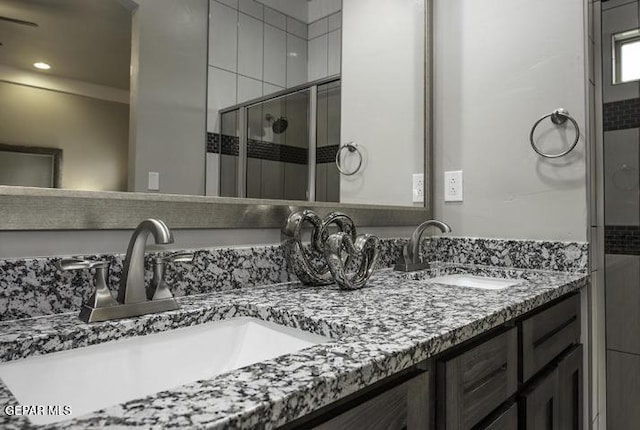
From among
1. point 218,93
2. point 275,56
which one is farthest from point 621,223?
point 218,93

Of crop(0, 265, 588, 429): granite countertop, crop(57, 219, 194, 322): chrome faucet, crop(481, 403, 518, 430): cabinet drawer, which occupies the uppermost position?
crop(57, 219, 194, 322): chrome faucet

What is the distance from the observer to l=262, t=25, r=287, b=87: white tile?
1.11 m

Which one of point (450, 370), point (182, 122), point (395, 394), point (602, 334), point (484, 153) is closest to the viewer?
point (395, 394)

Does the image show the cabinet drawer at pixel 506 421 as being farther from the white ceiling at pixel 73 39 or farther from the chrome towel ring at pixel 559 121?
the white ceiling at pixel 73 39

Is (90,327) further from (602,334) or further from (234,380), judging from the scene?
(602,334)

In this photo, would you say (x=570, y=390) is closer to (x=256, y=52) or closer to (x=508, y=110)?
(x=508, y=110)

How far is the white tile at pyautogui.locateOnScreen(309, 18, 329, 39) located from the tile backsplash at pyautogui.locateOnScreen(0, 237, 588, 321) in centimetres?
64

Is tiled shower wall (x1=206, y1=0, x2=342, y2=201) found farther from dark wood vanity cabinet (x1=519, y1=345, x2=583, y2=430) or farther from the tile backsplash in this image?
dark wood vanity cabinet (x1=519, y1=345, x2=583, y2=430)

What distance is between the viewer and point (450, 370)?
68cm

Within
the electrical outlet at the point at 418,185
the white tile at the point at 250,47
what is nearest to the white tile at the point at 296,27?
the white tile at the point at 250,47

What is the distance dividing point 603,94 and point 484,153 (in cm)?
43

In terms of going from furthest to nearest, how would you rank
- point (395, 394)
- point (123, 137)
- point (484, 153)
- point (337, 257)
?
1. point (484, 153)
2. point (337, 257)
3. point (123, 137)
4. point (395, 394)

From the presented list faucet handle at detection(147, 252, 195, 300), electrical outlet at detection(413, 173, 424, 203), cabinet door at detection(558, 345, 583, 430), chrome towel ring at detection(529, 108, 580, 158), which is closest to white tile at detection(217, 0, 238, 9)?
faucet handle at detection(147, 252, 195, 300)

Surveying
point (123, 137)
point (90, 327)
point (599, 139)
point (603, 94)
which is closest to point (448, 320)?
point (90, 327)
